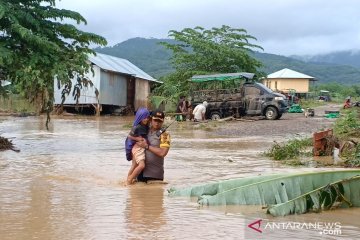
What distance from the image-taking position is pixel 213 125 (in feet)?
73.8

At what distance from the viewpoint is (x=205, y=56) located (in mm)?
35062

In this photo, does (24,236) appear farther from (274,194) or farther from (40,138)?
(40,138)

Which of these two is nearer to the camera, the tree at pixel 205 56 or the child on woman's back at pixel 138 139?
the child on woman's back at pixel 138 139

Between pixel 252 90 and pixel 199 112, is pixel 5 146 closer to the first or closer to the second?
pixel 199 112

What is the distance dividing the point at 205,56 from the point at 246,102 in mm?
10106

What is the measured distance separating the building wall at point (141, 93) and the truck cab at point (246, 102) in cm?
1376

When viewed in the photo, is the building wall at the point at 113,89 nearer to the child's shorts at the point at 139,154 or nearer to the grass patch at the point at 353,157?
the grass patch at the point at 353,157

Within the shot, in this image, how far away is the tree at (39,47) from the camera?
11617 mm

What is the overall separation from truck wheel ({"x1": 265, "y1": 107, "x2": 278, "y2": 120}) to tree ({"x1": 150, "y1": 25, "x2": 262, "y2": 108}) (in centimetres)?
845

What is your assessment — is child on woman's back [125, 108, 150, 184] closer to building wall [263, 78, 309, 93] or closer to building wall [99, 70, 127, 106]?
building wall [99, 70, 127, 106]

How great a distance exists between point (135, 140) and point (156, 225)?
95.3 inches

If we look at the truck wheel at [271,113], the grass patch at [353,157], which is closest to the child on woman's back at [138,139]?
the grass patch at [353,157]

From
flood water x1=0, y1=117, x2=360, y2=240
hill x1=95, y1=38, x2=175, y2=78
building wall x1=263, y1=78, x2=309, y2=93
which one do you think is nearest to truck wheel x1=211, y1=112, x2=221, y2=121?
flood water x1=0, y1=117, x2=360, y2=240

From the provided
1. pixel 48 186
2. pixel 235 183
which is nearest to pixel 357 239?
pixel 235 183
